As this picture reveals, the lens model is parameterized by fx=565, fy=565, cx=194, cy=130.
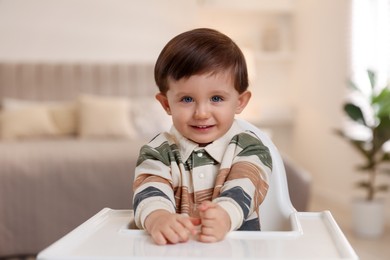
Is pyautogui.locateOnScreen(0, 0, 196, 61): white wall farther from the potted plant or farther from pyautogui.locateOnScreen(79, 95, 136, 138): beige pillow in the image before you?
the potted plant

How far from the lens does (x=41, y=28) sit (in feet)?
15.0

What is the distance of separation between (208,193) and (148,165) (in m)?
0.12

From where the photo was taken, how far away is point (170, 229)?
0.82 meters

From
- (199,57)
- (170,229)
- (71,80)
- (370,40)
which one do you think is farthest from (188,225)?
(71,80)

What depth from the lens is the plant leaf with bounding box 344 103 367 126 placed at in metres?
3.32

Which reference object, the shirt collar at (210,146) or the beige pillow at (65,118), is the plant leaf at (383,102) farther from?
the shirt collar at (210,146)

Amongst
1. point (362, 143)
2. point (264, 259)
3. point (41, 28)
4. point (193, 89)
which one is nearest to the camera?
point (264, 259)

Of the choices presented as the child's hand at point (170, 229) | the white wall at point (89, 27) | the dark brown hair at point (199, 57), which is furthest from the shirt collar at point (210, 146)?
the white wall at point (89, 27)

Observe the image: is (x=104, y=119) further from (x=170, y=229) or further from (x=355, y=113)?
(x=170, y=229)

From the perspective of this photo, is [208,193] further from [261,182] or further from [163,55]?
[163,55]

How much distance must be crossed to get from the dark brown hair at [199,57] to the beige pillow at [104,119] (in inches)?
107

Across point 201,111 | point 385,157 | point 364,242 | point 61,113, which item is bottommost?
point 364,242

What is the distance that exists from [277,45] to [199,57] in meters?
4.13

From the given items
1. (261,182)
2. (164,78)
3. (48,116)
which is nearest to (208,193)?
(261,182)
